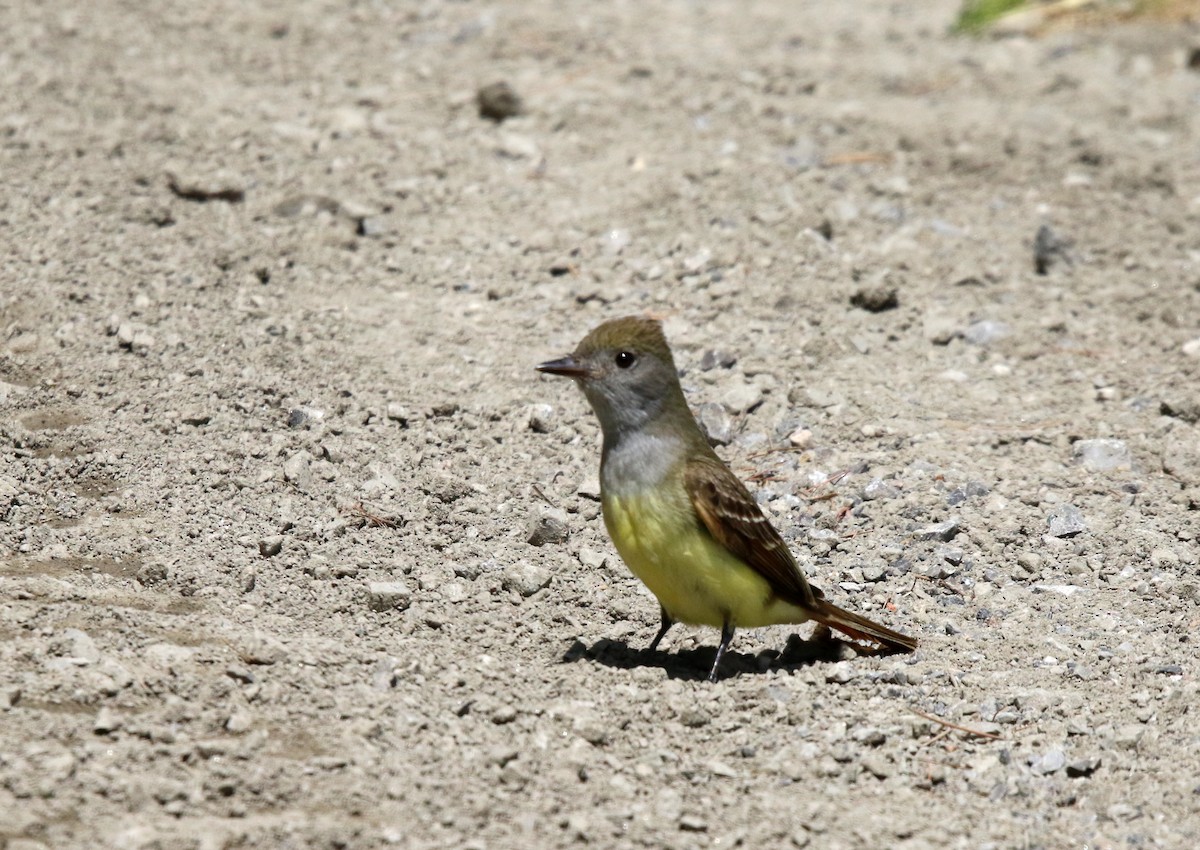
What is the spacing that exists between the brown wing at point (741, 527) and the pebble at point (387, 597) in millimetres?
1270

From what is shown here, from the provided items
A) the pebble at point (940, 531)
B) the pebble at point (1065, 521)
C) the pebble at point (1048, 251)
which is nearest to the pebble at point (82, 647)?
the pebble at point (940, 531)

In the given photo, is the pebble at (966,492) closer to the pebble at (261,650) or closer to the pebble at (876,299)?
the pebble at (876,299)

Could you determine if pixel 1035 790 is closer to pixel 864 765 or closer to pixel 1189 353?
pixel 864 765

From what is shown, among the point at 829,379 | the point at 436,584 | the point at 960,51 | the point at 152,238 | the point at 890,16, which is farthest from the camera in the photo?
the point at 890,16

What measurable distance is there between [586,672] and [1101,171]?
6.25 metres

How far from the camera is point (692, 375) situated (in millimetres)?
8328

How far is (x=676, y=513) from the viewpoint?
6.09 metres

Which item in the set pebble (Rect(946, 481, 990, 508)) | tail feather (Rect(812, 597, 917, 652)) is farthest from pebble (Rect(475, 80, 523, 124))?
tail feather (Rect(812, 597, 917, 652))

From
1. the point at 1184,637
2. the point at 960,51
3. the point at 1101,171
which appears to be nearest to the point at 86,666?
the point at 1184,637

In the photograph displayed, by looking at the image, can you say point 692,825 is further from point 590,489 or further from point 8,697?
point 590,489

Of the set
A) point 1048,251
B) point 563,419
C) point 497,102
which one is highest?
point 497,102

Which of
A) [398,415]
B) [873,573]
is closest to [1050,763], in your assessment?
[873,573]

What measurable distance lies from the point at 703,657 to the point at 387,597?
1.37 m

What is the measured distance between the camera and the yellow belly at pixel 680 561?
6.05 metres
